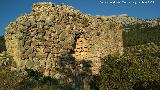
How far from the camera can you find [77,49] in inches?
670

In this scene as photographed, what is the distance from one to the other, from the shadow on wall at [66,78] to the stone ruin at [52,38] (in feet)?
0.78

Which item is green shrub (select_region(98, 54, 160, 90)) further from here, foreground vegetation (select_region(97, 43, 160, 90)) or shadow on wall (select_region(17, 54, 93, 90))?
shadow on wall (select_region(17, 54, 93, 90))

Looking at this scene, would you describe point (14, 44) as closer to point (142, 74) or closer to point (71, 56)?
point (71, 56)

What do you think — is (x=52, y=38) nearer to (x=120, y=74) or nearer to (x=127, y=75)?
(x=120, y=74)

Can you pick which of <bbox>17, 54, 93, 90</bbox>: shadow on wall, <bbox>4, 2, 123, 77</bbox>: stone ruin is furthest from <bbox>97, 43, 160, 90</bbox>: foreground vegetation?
<bbox>17, 54, 93, 90</bbox>: shadow on wall

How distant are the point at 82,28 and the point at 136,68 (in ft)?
15.1

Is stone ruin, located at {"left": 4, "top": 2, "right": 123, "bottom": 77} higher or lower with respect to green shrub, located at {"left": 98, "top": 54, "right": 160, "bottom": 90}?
higher

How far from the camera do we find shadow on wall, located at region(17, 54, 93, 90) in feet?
43.9

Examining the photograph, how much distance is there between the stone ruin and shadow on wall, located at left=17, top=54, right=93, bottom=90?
24cm

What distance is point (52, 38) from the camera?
15.6 meters

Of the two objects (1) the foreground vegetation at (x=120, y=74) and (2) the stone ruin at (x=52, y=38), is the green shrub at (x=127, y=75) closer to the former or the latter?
(1) the foreground vegetation at (x=120, y=74)

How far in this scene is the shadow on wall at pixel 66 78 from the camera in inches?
527

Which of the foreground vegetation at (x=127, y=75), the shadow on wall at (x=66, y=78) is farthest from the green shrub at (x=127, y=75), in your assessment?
the shadow on wall at (x=66, y=78)

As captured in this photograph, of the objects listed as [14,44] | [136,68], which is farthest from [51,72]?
[136,68]
